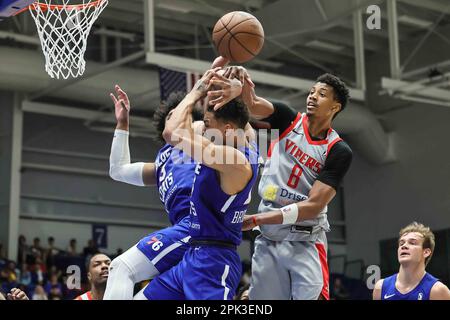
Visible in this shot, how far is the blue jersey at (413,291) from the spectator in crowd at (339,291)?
35.0 feet

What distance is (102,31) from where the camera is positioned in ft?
52.9

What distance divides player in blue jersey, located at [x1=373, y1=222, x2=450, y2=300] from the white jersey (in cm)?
82

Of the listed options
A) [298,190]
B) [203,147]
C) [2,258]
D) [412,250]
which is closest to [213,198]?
[203,147]

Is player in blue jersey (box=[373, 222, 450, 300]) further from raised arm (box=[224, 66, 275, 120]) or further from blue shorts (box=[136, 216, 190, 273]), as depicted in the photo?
blue shorts (box=[136, 216, 190, 273])

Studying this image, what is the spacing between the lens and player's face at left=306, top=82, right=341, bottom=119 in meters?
5.44

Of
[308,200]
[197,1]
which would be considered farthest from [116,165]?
[197,1]

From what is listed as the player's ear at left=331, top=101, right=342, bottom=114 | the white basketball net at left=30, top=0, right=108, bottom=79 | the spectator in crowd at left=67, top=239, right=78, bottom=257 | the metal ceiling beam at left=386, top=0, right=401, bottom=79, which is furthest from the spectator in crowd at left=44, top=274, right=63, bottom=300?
the player's ear at left=331, top=101, right=342, bottom=114

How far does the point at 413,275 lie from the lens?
595 cm

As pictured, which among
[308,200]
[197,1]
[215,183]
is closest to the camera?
[215,183]

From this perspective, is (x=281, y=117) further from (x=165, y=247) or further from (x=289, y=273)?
(x=165, y=247)

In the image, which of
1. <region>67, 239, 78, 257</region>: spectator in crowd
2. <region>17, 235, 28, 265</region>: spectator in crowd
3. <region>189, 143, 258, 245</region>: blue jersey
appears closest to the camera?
<region>189, 143, 258, 245</region>: blue jersey

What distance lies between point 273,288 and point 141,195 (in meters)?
13.6

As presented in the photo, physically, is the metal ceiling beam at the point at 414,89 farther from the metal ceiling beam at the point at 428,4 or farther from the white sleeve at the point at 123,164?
the white sleeve at the point at 123,164

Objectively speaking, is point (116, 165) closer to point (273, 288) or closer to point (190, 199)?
point (190, 199)
